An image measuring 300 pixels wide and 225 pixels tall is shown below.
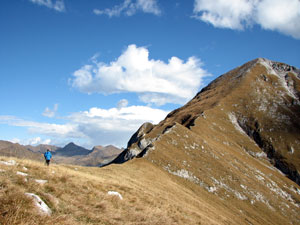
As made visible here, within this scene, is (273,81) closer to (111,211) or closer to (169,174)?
(169,174)

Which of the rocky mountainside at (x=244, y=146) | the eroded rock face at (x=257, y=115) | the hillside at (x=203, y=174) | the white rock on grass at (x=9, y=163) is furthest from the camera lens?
the eroded rock face at (x=257, y=115)

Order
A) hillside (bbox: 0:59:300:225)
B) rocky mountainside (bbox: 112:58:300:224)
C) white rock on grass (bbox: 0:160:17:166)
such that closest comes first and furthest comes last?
hillside (bbox: 0:59:300:225) < white rock on grass (bbox: 0:160:17:166) < rocky mountainside (bbox: 112:58:300:224)

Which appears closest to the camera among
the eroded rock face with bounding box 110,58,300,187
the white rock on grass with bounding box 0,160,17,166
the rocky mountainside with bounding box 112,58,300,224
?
the white rock on grass with bounding box 0,160,17,166

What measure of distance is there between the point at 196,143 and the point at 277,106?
10323 cm

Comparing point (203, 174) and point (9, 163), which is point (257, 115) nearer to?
point (203, 174)

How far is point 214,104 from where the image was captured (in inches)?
5571

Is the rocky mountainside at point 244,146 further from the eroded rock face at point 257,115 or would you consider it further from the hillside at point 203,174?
the hillside at point 203,174

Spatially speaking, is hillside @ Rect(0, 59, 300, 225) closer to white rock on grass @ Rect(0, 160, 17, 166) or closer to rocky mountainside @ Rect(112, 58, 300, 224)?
rocky mountainside @ Rect(112, 58, 300, 224)

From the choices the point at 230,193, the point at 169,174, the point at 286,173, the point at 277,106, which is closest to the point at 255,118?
the point at 277,106

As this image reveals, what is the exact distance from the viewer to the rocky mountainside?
57.7 meters

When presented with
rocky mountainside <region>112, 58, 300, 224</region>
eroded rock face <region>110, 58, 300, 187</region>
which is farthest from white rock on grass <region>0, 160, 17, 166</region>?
eroded rock face <region>110, 58, 300, 187</region>

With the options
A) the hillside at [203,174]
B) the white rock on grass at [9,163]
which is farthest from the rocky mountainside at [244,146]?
the white rock on grass at [9,163]

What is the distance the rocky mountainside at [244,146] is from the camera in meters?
57.7

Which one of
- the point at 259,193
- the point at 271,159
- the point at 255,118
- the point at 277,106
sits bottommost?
the point at 259,193
